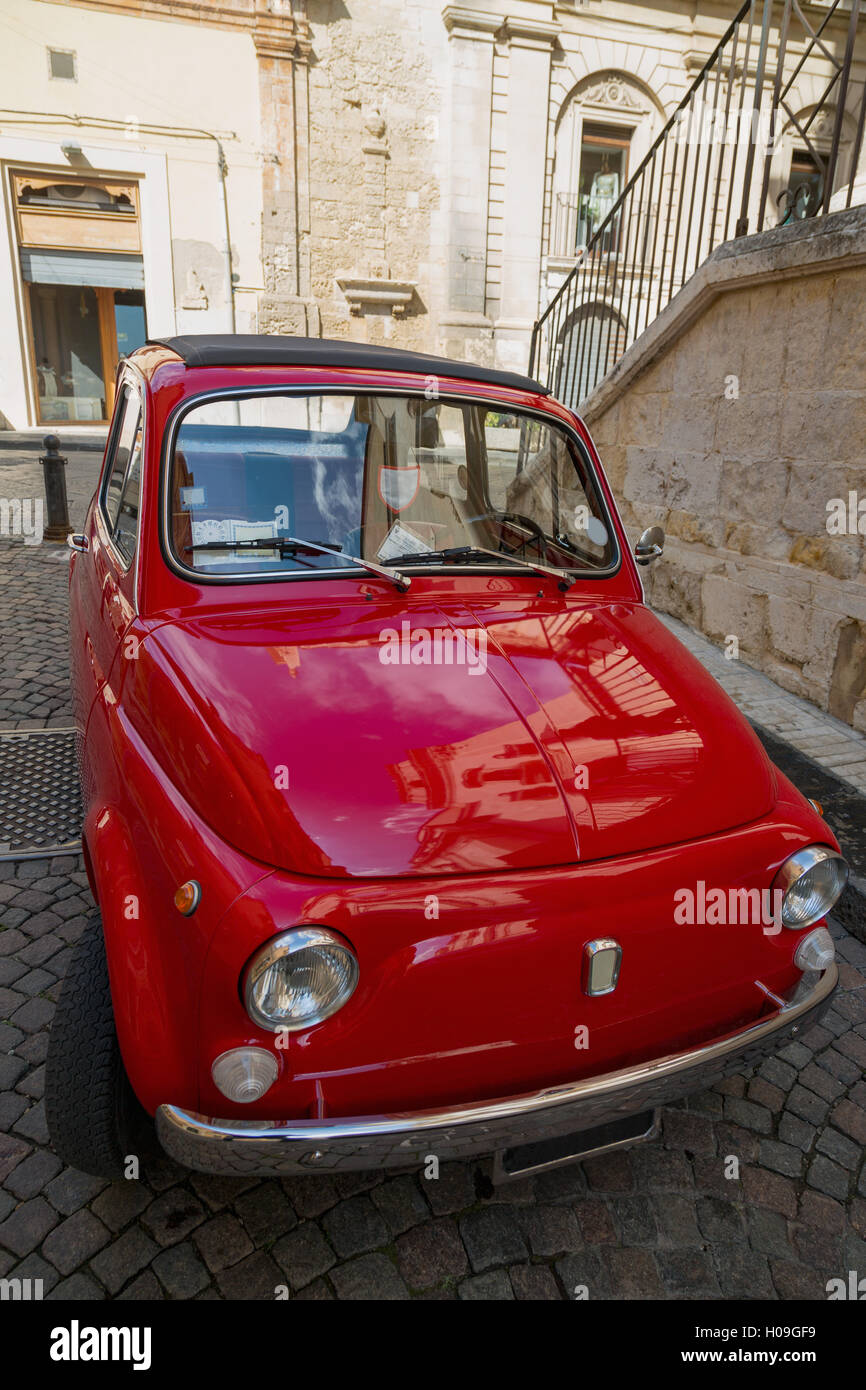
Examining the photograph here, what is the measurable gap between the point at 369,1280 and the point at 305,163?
18.8m

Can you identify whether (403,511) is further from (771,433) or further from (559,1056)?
(771,433)

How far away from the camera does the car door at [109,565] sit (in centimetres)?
274

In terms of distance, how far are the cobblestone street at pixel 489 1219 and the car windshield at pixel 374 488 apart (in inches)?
64.3

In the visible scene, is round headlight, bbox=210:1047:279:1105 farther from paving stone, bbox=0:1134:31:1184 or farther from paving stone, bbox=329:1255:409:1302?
paving stone, bbox=0:1134:31:1184

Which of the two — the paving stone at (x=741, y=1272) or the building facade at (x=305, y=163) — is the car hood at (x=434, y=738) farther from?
the building facade at (x=305, y=163)

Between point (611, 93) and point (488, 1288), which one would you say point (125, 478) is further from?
point (611, 93)

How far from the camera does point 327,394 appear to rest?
9.18 feet

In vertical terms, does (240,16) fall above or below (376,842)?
→ above

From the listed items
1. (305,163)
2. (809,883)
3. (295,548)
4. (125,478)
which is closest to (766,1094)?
(809,883)

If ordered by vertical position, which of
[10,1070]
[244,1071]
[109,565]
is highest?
[109,565]

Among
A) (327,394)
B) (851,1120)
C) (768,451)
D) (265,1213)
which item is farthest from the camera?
(768,451)

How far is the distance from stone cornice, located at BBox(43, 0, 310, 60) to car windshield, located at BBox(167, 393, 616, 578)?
17.1 m
